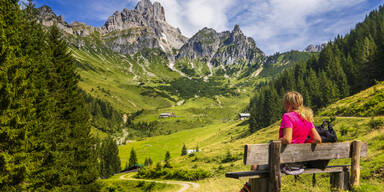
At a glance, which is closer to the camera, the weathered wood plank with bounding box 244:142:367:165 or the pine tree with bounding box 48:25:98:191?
the weathered wood plank with bounding box 244:142:367:165

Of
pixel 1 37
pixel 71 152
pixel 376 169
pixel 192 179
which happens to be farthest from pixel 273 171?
pixel 192 179

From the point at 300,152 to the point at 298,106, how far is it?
132 centimetres

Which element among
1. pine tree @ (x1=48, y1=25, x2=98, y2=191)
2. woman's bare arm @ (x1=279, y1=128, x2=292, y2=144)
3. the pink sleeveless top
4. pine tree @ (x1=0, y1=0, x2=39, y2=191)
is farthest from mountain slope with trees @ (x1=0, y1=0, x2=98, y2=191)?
the pink sleeveless top

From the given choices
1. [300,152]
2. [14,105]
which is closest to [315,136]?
[300,152]

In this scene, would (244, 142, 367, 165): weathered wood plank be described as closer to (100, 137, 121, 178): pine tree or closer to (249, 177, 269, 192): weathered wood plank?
(249, 177, 269, 192): weathered wood plank

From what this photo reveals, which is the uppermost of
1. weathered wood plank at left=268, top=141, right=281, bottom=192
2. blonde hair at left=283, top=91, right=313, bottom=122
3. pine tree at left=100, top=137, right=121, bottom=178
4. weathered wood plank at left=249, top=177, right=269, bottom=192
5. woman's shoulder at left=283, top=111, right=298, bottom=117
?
blonde hair at left=283, top=91, right=313, bottom=122

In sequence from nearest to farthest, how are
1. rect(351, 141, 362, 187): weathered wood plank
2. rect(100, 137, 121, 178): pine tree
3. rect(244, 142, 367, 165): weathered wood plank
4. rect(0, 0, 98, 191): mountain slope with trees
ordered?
rect(244, 142, 367, 165): weathered wood plank, rect(351, 141, 362, 187): weathered wood plank, rect(0, 0, 98, 191): mountain slope with trees, rect(100, 137, 121, 178): pine tree

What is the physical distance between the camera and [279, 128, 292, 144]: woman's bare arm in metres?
5.18

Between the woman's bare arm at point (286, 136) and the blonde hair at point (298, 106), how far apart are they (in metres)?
0.83

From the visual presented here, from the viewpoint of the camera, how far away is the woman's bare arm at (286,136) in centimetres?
518

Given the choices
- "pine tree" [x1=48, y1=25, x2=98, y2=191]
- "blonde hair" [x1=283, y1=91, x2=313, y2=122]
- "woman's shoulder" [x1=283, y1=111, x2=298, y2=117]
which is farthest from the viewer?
"pine tree" [x1=48, y1=25, x2=98, y2=191]

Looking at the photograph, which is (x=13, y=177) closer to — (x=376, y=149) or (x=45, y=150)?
(x=45, y=150)

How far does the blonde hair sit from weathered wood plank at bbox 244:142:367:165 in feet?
2.65

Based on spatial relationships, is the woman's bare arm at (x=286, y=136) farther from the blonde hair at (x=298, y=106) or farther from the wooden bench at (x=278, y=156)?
the blonde hair at (x=298, y=106)
